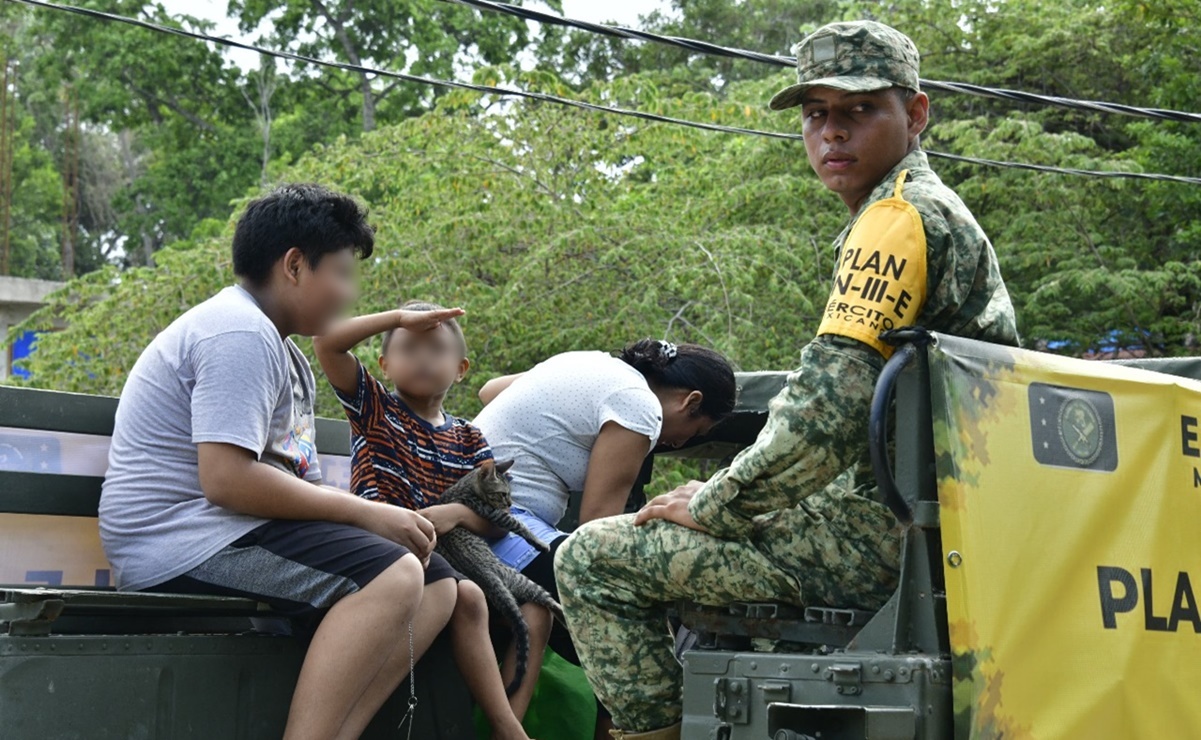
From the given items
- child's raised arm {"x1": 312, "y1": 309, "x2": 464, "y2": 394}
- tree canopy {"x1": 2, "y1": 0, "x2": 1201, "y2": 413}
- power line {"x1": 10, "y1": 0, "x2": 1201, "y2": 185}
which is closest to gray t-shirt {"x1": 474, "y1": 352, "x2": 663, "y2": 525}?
child's raised arm {"x1": 312, "y1": 309, "x2": 464, "y2": 394}

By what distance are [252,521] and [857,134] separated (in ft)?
5.31

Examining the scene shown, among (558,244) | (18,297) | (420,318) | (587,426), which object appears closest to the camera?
(420,318)

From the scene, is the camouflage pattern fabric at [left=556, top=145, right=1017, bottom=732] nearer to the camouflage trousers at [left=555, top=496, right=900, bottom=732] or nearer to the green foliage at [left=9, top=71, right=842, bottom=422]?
the camouflage trousers at [left=555, top=496, right=900, bottom=732]

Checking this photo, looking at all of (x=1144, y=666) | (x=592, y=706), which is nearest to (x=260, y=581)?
(x=592, y=706)

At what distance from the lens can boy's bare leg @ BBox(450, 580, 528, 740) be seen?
3783 mm

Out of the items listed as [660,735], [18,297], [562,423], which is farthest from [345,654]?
[18,297]

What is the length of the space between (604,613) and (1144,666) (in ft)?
3.70

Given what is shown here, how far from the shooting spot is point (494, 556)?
421 cm

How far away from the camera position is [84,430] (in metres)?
3.58

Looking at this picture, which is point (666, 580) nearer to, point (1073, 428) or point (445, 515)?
point (1073, 428)

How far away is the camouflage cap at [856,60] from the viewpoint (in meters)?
3.14

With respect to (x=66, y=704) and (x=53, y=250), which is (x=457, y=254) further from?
(x=53, y=250)

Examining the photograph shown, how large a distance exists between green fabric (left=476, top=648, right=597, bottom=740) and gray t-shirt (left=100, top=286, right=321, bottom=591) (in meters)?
1.28

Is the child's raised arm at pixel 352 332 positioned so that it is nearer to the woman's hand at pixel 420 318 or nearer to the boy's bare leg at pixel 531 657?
the woman's hand at pixel 420 318
